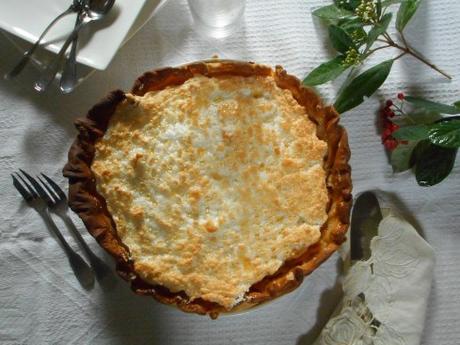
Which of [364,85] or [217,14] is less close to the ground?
[217,14]

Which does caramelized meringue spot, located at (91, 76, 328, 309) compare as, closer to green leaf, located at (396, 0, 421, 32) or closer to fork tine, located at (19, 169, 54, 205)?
fork tine, located at (19, 169, 54, 205)

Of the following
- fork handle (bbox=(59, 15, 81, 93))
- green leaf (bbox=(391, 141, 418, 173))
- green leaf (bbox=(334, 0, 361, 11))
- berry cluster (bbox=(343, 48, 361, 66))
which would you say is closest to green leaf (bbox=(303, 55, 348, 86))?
berry cluster (bbox=(343, 48, 361, 66))

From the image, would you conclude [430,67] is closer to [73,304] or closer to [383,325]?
[383,325]

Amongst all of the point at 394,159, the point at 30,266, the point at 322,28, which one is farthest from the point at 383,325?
the point at 30,266

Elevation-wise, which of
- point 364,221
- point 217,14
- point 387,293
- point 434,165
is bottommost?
point 387,293

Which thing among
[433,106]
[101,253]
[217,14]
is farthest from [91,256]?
[433,106]

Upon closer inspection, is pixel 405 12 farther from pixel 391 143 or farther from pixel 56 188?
pixel 56 188
